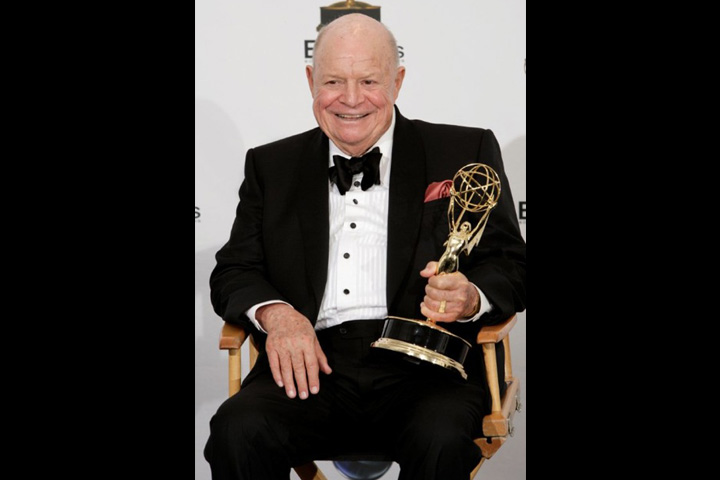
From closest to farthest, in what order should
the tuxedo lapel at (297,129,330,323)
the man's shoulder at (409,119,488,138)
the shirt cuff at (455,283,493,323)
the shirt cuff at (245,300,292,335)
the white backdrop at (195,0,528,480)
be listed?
the shirt cuff at (455,283,493,323) < the shirt cuff at (245,300,292,335) < the tuxedo lapel at (297,129,330,323) < the man's shoulder at (409,119,488,138) < the white backdrop at (195,0,528,480)

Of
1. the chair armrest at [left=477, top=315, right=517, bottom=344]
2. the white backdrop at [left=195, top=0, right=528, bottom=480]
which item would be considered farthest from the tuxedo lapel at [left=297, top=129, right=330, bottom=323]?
the white backdrop at [left=195, top=0, right=528, bottom=480]

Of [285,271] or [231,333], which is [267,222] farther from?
[231,333]

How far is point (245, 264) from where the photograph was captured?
3307 mm

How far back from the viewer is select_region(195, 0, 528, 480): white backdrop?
166 inches

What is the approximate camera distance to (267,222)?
333cm

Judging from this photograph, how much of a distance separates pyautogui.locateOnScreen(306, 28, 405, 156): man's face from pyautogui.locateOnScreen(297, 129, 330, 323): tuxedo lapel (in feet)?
0.39

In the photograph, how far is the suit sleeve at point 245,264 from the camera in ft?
10.3

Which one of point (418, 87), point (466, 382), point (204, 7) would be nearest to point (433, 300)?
point (466, 382)

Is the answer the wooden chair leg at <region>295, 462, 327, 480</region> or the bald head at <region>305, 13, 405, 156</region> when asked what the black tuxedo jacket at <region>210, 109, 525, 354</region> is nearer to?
the bald head at <region>305, 13, 405, 156</region>

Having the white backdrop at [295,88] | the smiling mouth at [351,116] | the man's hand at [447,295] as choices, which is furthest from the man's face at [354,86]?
the white backdrop at [295,88]

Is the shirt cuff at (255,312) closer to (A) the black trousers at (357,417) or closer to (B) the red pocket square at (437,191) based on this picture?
(A) the black trousers at (357,417)

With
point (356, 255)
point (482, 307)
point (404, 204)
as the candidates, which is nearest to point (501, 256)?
point (482, 307)

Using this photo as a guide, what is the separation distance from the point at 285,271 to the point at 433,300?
63cm

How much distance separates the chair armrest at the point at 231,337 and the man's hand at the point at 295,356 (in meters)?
0.12
